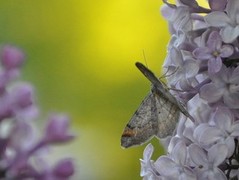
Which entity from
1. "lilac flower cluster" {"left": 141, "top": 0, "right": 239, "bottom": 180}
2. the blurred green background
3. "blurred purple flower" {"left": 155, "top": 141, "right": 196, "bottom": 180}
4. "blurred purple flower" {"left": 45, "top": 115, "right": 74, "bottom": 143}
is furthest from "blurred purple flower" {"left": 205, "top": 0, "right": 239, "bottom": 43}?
the blurred green background

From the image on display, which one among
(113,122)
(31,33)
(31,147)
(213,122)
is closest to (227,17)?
(213,122)

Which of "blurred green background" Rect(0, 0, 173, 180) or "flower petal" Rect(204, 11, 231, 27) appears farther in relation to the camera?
"blurred green background" Rect(0, 0, 173, 180)

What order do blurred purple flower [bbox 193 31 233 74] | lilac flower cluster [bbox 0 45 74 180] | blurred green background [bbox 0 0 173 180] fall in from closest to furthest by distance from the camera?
lilac flower cluster [bbox 0 45 74 180] → blurred purple flower [bbox 193 31 233 74] → blurred green background [bbox 0 0 173 180]

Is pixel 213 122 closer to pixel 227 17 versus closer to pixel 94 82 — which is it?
pixel 227 17

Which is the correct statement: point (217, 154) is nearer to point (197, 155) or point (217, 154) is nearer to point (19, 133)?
point (197, 155)

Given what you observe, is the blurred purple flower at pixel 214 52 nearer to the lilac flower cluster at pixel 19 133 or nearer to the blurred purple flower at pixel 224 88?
the blurred purple flower at pixel 224 88

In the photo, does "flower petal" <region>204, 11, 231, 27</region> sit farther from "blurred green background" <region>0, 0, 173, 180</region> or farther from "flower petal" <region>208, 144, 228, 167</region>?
"blurred green background" <region>0, 0, 173, 180</region>

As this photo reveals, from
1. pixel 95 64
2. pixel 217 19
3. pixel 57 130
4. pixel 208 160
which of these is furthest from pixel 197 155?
pixel 95 64
